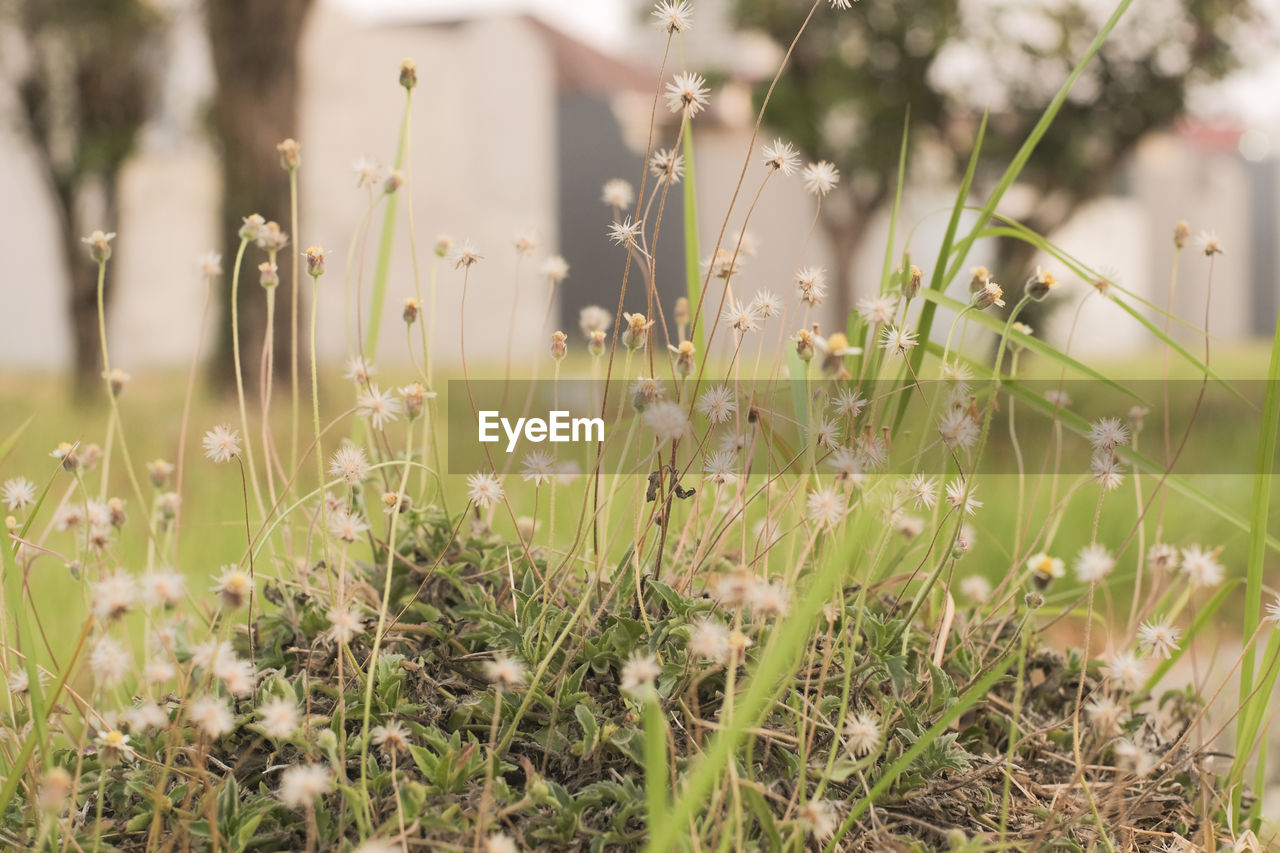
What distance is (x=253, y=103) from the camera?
217 inches

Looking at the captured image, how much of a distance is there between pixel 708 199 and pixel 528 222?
301 cm

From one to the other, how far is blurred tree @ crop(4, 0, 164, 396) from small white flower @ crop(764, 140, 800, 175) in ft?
25.4

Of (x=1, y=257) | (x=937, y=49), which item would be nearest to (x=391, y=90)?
(x=1, y=257)

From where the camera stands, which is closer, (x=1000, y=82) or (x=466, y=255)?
(x=466, y=255)

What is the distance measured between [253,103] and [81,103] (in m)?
3.51

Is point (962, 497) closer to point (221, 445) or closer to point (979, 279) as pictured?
point (979, 279)

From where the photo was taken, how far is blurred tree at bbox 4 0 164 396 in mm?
7797

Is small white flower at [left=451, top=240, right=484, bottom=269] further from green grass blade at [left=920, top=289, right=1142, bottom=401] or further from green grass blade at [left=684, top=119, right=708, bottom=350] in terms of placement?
green grass blade at [left=920, top=289, right=1142, bottom=401]

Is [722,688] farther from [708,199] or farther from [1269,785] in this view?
[708,199]

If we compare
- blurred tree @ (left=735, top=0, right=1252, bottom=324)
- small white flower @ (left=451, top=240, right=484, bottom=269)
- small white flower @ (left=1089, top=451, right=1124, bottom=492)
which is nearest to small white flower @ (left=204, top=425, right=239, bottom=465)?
small white flower @ (left=451, top=240, right=484, bottom=269)

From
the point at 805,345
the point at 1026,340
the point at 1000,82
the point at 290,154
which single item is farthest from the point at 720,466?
the point at 1000,82

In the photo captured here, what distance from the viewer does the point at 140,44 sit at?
828cm

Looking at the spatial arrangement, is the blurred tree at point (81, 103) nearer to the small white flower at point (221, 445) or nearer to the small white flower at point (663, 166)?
the small white flower at point (221, 445)

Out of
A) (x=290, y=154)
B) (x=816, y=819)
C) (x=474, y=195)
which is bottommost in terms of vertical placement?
(x=816, y=819)
